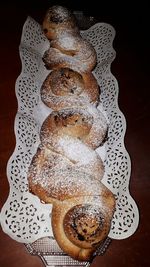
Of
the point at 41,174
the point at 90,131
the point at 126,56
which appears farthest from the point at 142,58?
the point at 41,174

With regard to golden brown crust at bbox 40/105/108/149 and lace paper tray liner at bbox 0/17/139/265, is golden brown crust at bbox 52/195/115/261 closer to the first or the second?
lace paper tray liner at bbox 0/17/139/265

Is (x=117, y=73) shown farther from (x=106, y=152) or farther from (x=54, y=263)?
(x=54, y=263)

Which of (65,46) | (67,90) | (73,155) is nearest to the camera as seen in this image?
(73,155)

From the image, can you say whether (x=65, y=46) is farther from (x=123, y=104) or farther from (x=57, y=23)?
(x=123, y=104)

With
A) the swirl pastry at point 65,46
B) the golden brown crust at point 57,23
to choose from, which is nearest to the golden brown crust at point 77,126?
the swirl pastry at point 65,46

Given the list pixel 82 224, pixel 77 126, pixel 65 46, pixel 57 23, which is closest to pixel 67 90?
pixel 77 126
